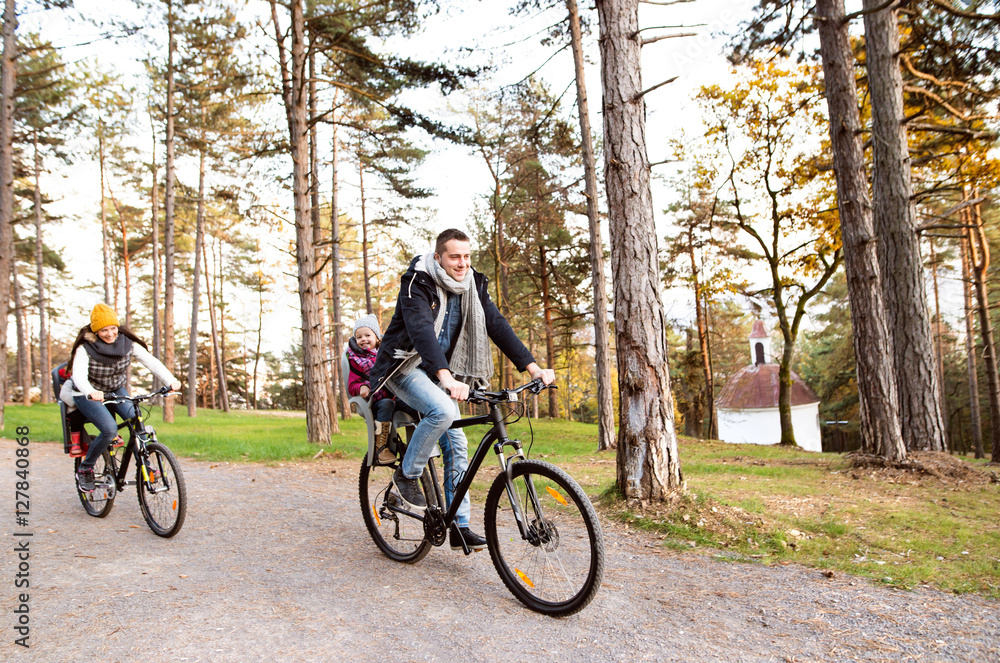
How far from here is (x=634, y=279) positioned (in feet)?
17.8

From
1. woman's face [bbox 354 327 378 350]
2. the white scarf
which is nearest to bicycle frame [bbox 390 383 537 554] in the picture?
the white scarf

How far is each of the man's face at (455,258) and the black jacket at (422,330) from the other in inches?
5.1

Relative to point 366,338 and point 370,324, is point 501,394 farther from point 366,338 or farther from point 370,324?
point 370,324

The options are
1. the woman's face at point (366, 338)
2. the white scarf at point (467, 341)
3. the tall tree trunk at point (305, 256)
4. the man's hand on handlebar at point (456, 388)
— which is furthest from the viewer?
the tall tree trunk at point (305, 256)

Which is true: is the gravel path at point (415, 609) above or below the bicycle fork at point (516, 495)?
below

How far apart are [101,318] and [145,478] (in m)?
1.41

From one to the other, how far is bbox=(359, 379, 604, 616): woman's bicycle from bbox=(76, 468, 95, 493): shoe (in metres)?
3.57

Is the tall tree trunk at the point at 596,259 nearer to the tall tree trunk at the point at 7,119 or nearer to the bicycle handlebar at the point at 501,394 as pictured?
the bicycle handlebar at the point at 501,394

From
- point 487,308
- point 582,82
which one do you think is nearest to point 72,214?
point 582,82

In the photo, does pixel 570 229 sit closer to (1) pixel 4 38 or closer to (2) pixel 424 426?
(1) pixel 4 38

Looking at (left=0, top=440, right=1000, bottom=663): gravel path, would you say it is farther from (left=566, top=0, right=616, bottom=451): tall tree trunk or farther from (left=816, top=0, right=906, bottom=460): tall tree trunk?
(left=566, top=0, right=616, bottom=451): tall tree trunk

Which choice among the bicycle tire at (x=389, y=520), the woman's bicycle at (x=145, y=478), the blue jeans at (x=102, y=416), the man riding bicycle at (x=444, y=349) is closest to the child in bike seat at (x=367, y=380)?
the bicycle tire at (x=389, y=520)

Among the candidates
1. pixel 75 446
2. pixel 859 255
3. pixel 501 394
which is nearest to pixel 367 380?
pixel 501 394

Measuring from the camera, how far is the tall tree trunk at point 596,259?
467 inches
